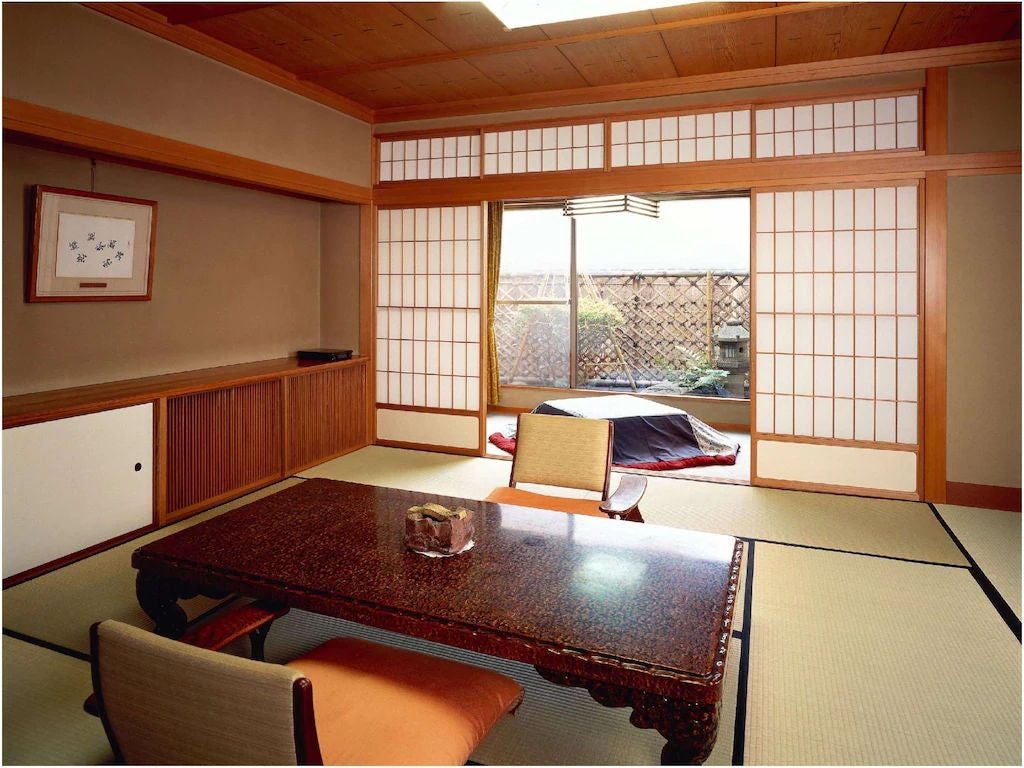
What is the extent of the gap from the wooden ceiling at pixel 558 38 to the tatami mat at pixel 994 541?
245cm

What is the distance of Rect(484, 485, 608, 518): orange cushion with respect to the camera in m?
2.67

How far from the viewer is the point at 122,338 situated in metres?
3.70

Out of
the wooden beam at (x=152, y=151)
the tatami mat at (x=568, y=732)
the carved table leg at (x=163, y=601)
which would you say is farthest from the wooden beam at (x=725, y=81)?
the carved table leg at (x=163, y=601)

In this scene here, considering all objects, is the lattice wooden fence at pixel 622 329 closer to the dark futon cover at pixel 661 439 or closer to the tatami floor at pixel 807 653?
the dark futon cover at pixel 661 439

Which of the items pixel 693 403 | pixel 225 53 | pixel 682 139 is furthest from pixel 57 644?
pixel 693 403

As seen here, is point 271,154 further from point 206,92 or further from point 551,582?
point 551,582

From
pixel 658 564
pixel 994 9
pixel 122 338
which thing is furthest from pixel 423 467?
pixel 994 9

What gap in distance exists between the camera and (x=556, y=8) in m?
2.52

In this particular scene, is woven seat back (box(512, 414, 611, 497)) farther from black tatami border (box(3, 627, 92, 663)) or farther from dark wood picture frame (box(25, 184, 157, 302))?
dark wood picture frame (box(25, 184, 157, 302))

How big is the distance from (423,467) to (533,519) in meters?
2.44

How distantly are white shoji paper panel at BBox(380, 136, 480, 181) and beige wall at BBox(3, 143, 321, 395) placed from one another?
697 mm

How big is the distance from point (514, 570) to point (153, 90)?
117 inches

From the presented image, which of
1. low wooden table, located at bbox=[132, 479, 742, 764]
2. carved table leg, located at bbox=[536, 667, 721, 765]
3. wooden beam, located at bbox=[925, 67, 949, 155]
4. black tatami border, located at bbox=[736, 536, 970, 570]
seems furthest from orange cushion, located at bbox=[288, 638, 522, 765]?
wooden beam, located at bbox=[925, 67, 949, 155]

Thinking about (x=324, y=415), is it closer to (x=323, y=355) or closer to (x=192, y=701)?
(x=323, y=355)
